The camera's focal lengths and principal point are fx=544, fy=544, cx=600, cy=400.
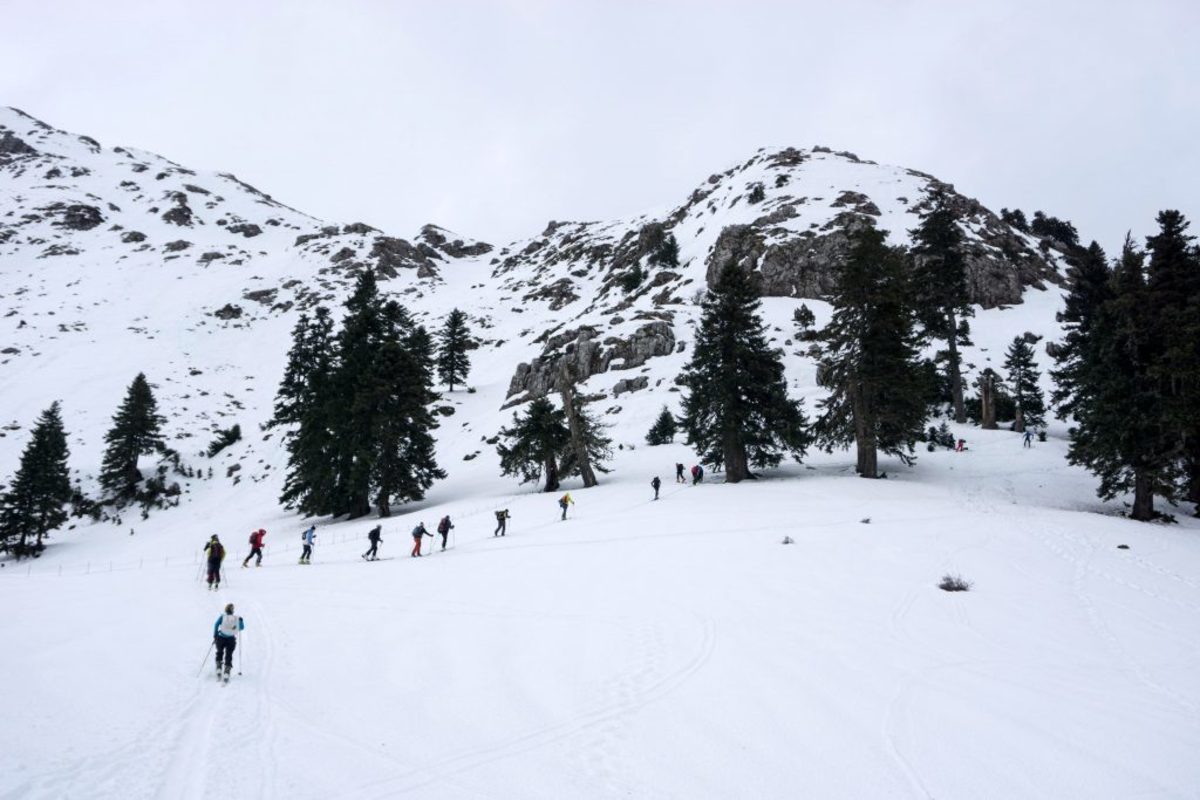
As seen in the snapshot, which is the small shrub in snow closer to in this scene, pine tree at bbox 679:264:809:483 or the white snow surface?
the white snow surface

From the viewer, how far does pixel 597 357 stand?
194 ft

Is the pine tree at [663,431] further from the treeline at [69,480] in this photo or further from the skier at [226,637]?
the treeline at [69,480]

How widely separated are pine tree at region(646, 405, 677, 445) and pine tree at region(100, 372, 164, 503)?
46.3 metres

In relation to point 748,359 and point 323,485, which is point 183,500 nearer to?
point 323,485

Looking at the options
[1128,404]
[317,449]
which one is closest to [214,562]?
[317,449]

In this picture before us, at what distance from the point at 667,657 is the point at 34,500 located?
51.5m

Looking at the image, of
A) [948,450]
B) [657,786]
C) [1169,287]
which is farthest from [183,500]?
[1169,287]

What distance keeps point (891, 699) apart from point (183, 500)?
188ft

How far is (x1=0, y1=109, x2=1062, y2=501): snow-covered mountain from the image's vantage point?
2302 inches

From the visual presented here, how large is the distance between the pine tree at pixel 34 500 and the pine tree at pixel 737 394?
46.3 meters

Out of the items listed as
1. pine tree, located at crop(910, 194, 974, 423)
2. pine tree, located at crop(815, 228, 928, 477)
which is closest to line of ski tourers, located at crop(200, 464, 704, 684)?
pine tree, located at crop(815, 228, 928, 477)

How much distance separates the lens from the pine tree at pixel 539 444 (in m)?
33.6

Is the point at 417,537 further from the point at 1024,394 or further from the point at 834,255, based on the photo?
the point at 834,255

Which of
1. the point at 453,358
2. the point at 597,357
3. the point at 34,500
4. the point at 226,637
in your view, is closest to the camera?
the point at 226,637
